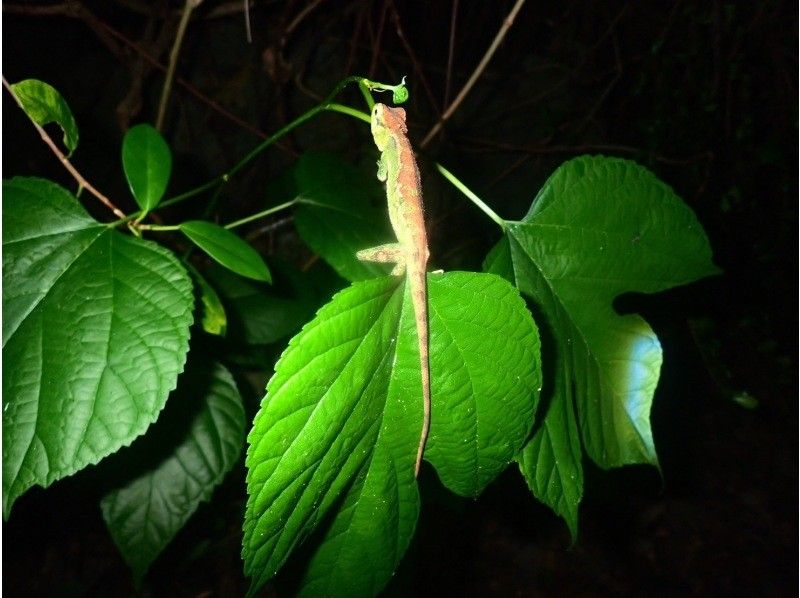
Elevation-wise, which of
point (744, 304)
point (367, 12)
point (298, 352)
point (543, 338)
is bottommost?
point (744, 304)

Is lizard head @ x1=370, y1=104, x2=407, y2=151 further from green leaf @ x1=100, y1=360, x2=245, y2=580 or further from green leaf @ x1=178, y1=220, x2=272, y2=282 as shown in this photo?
green leaf @ x1=100, y1=360, x2=245, y2=580

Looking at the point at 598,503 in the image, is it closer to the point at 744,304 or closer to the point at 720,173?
the point at 744,304

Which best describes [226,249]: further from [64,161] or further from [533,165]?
[533,165]

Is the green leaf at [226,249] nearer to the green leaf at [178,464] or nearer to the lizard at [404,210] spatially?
the lizard at [404,210]

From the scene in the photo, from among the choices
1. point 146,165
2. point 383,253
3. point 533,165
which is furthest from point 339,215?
point 533,165

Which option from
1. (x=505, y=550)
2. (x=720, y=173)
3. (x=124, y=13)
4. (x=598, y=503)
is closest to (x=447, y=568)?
(x=505, y=550)

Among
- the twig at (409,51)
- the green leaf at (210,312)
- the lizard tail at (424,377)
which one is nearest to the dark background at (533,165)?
the twig at (409,51)
